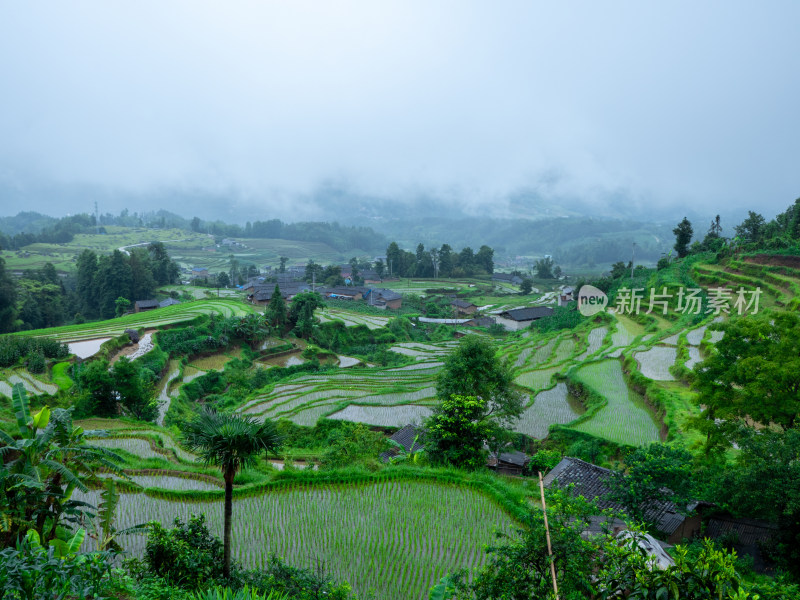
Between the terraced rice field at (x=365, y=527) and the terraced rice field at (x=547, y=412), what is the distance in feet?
24.8

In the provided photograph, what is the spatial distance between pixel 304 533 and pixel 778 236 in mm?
36244

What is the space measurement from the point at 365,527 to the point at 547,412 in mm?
11475

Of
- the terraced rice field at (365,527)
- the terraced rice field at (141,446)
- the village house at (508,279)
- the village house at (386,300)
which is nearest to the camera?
the terraced rice field at (365,527)

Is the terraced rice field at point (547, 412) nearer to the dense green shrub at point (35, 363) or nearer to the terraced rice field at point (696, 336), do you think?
the terraced rice field at point (696, 336)

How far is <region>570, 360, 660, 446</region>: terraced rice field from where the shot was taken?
47.2 ft

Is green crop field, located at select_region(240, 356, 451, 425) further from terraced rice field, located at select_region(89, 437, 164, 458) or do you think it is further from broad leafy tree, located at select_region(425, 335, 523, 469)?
broad leafy tree, located at select_region(425, 335, 523, 469)

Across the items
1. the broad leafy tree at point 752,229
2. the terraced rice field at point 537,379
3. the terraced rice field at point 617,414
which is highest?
the broad leafy tree at point 752,229

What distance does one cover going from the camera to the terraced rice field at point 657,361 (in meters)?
19.1

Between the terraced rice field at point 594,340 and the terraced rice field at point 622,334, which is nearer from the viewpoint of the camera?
the terraced rice field at point 622,334

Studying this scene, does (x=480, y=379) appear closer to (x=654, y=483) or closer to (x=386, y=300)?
(x=654, y=483)

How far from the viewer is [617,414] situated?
16.3m

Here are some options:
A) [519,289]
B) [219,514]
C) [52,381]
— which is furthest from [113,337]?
[519,289]

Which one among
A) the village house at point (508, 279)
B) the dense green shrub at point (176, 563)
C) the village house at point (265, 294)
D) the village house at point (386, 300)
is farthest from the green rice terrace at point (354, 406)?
the village house at point (508, 279)

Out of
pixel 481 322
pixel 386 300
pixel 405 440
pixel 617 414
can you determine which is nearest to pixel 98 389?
pixel 405 440
